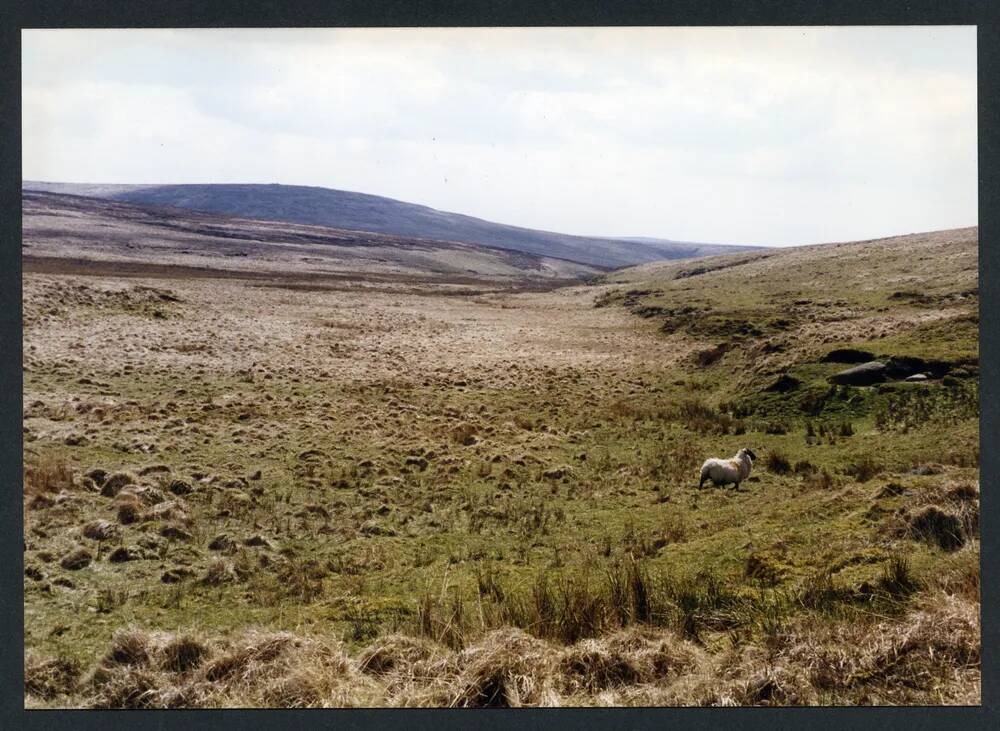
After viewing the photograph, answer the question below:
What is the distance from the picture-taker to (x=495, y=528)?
10172 millimetres

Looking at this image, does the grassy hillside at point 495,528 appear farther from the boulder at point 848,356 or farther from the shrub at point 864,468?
the boulder at point 848,356

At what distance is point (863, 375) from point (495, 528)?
11218 millimetres

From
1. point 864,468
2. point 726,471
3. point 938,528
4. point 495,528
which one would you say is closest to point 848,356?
point 864,468

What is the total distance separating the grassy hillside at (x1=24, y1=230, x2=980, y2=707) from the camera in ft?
20.1

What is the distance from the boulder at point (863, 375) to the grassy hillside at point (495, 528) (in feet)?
1.15

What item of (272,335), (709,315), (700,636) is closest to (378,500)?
(700,636)

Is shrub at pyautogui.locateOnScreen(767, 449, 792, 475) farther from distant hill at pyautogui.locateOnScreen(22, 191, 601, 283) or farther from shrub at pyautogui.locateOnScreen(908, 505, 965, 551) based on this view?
distant hill at pyautogui.locateOnScreen(22, 191, 601, 283)

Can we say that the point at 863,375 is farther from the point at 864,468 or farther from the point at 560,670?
the point at 560,670

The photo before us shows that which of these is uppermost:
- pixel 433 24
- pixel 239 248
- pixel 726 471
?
pixel 239 248

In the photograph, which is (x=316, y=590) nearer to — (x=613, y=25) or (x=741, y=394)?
(x=613, y=25)

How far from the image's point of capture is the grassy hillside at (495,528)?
6.13m

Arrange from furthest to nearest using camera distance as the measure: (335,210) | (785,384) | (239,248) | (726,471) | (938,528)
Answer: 1. (335,210)
2. (239,248)
3. (785,384)
4. (726,471)
5. (938,528)

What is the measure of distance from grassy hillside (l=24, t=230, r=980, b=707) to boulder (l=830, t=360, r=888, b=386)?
350 mm

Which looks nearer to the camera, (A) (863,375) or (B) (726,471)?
(B) (726,471)
